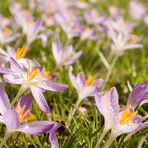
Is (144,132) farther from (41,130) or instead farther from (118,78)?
(118,78)

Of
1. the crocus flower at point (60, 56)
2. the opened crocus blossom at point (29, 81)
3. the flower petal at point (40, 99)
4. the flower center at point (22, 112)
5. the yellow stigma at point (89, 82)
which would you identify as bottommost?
the crocus flower at point (60, 56)

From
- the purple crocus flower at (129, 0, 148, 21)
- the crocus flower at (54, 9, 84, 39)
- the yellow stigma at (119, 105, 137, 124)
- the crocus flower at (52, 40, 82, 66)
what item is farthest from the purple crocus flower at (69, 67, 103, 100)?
the purple crocus flower at (129, 0, 148, 21)

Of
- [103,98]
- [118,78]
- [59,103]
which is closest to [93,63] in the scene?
[118,78]

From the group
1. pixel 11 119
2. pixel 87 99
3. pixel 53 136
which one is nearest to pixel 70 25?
pixel 87 99

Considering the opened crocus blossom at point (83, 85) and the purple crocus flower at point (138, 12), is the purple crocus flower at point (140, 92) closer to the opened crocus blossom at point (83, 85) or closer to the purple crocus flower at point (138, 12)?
the opened crocus blossom at point (83, 85)

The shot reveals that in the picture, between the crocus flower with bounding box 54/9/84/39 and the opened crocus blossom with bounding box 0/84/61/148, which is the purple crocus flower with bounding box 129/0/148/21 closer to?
the crocus flower with bounding box 54/9/84/39

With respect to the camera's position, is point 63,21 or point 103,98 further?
point 63,21

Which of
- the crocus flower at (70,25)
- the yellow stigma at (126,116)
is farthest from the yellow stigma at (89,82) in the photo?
the crocus flower at (70,25)

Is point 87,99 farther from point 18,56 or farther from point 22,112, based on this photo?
point 22,112
